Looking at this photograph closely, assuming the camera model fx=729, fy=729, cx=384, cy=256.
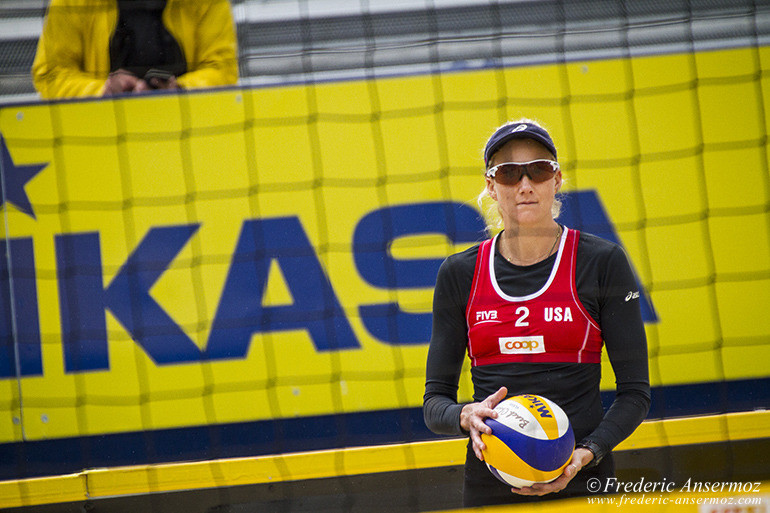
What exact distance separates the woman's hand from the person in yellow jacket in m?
2.81

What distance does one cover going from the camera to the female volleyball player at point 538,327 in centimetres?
196

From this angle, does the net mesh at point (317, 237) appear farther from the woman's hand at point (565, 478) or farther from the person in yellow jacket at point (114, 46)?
the woman's hand at point (565, 478)

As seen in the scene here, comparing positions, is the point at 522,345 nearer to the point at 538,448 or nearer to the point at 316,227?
the point at 538,448

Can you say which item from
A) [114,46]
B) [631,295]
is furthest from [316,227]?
[631,295]

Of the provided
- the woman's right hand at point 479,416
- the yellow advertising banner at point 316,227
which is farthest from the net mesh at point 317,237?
the woman's right hand at point 479,416

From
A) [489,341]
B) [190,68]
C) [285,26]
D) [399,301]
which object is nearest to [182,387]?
[399,301]

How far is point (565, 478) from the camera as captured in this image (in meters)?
1.90

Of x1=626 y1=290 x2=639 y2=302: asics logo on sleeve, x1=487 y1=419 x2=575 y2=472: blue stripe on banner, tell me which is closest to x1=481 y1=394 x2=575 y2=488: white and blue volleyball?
x1=487 y1=419 x2=575 y2=472: blue stripe on banner

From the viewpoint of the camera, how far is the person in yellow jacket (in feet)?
12.9

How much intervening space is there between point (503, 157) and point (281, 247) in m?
1.73

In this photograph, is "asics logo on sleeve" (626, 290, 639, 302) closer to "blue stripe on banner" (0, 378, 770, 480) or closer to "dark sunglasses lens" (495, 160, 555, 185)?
→ "dark sunglasses lens" (495, 160, 555, 185)

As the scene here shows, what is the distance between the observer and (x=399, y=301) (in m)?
3.60

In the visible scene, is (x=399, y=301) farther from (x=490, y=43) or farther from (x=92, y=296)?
(x=490, y=43)

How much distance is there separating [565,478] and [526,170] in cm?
85
